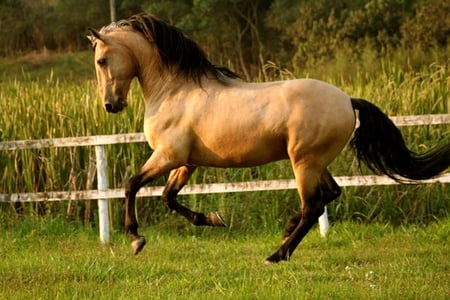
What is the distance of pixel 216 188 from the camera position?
10.4m

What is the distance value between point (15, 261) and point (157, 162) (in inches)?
65.9

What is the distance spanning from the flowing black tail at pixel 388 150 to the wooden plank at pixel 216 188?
1600mm

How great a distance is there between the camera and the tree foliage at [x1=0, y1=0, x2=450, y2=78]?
2947 centimetres

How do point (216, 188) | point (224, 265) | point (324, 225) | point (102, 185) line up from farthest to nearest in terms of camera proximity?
1. point (102, 185)
2. point (216, 188)
3. point (324, 225)
4. point (224, 265)

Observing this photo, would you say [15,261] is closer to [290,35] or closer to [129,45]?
[129,45]

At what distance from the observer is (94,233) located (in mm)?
11117

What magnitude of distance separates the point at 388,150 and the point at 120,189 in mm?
3604

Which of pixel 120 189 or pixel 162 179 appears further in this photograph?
pixel 162 179

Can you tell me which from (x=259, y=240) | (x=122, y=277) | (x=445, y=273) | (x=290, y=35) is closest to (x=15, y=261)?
(x=122, y=277)

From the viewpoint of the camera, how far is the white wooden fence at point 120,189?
1007 centimetres

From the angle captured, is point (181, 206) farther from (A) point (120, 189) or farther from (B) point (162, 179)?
(B) point (162, 179)

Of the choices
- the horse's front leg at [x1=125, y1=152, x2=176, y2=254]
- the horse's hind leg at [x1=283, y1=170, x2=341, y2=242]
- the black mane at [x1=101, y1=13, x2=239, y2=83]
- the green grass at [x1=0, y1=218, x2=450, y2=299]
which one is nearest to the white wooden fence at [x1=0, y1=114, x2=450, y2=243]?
the green grass at [x1=0, y1=218, x2=450, y2=299]

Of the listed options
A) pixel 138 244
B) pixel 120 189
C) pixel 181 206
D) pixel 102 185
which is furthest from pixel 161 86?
pixel 102 185

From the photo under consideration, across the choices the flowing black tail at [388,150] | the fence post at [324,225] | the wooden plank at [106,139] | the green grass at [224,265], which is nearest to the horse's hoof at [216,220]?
the green grass at [224,265]
